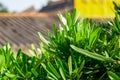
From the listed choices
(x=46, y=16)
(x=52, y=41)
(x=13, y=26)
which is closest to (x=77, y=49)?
(x=52, y=41)

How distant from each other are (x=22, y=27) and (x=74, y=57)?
14332 millimetres

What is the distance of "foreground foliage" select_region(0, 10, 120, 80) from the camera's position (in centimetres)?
199

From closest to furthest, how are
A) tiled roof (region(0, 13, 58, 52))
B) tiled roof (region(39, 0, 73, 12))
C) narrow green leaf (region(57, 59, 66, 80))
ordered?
narrow green leaf (region(57, 59, 66, 80)), tiled roof (region(0, 13, 58, 52)), tiled roof (region(39, 0, 73, 12))

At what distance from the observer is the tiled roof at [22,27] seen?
14.0 m

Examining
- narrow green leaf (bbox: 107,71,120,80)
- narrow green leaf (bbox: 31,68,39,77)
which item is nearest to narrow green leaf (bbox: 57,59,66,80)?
narrow green leaf (bbox: 31,68,39,77)

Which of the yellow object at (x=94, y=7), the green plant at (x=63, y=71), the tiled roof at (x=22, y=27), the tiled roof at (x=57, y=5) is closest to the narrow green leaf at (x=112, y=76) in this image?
the green plant at (x=63, y=71)

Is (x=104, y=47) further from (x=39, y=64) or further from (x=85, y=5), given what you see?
(x=85, y=5)

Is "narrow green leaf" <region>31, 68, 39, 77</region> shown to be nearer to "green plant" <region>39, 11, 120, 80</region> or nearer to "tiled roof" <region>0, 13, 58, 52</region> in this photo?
"green plant" <region>39, 11, 120, 80</region>

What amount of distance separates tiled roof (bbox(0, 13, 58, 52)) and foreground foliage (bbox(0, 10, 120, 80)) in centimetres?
1061

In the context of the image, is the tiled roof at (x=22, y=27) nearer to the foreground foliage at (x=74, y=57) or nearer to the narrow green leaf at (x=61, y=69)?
the foreground foliage at (x=74, y=57)

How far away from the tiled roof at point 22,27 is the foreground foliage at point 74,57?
10614mm

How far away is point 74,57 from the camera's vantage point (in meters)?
2.08

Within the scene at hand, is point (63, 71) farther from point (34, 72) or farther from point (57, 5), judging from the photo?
point (57, 5)

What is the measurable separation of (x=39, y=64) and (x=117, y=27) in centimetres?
46
